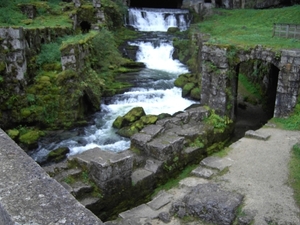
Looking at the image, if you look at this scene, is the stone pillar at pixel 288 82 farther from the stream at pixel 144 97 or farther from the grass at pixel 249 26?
the stream at pixel 144 97

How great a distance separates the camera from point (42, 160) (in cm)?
1254

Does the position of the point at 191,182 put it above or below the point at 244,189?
below

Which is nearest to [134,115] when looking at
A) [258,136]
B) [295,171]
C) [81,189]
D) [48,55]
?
[48,55]

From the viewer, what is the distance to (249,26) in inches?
909

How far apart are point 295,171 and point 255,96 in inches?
369

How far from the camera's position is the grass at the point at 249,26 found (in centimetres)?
1506

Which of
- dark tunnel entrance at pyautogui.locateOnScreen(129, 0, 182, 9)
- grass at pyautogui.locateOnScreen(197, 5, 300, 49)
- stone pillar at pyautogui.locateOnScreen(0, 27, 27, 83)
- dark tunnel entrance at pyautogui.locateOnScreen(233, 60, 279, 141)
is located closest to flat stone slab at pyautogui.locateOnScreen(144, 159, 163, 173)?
dark tunnel entrance at pyautogui.locateOnScreen(233, 60, 279, 141)

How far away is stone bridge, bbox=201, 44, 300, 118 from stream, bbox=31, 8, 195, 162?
2.45 meters

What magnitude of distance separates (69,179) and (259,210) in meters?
4.89

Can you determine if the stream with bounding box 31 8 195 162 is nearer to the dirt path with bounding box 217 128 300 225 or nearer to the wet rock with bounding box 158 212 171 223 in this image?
the dirt path with bounding box 217 128 300 225

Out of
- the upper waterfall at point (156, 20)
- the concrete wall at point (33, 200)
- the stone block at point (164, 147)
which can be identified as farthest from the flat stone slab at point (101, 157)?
the upper waterfall at point (156, 20)

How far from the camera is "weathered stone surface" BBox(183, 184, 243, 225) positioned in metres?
7.61

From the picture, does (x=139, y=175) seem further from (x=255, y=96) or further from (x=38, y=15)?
(x=38, y=15)

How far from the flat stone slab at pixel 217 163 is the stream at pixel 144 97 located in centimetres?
384
